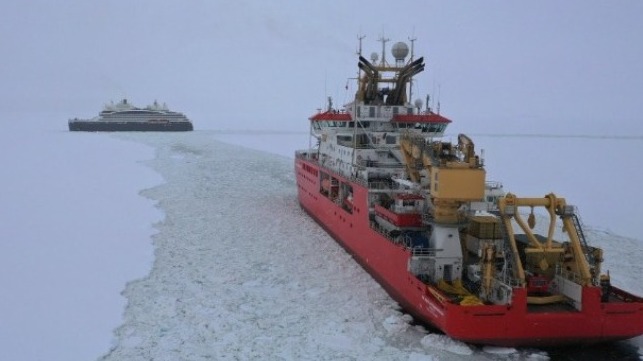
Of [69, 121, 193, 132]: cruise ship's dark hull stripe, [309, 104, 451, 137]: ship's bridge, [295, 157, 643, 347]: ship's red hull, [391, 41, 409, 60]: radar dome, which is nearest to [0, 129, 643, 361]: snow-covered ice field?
[295, 157, 643, 347]: ship's red hull

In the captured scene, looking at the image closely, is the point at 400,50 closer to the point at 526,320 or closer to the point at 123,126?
the point at 526,320

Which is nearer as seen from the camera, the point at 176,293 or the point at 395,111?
the point at 176,293

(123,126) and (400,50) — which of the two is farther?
(123,126)

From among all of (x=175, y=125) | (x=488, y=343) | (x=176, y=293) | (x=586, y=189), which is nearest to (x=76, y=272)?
(x=176, y=293)

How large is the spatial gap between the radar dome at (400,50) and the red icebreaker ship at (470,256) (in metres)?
3.62

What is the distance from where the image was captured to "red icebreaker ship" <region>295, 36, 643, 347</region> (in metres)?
8.55

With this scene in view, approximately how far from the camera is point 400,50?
1647cm

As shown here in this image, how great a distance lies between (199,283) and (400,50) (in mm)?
9986

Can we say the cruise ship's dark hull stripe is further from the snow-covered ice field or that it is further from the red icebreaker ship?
the red icebreaker ship

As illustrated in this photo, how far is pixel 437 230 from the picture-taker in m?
10.1

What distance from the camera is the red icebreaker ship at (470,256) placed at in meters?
8.55

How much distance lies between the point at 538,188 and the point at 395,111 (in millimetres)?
11390

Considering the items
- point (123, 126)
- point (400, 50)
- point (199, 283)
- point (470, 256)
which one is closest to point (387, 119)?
point (400, 50)

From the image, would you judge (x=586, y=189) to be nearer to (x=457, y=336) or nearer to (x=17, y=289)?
(x=457, y=336)
